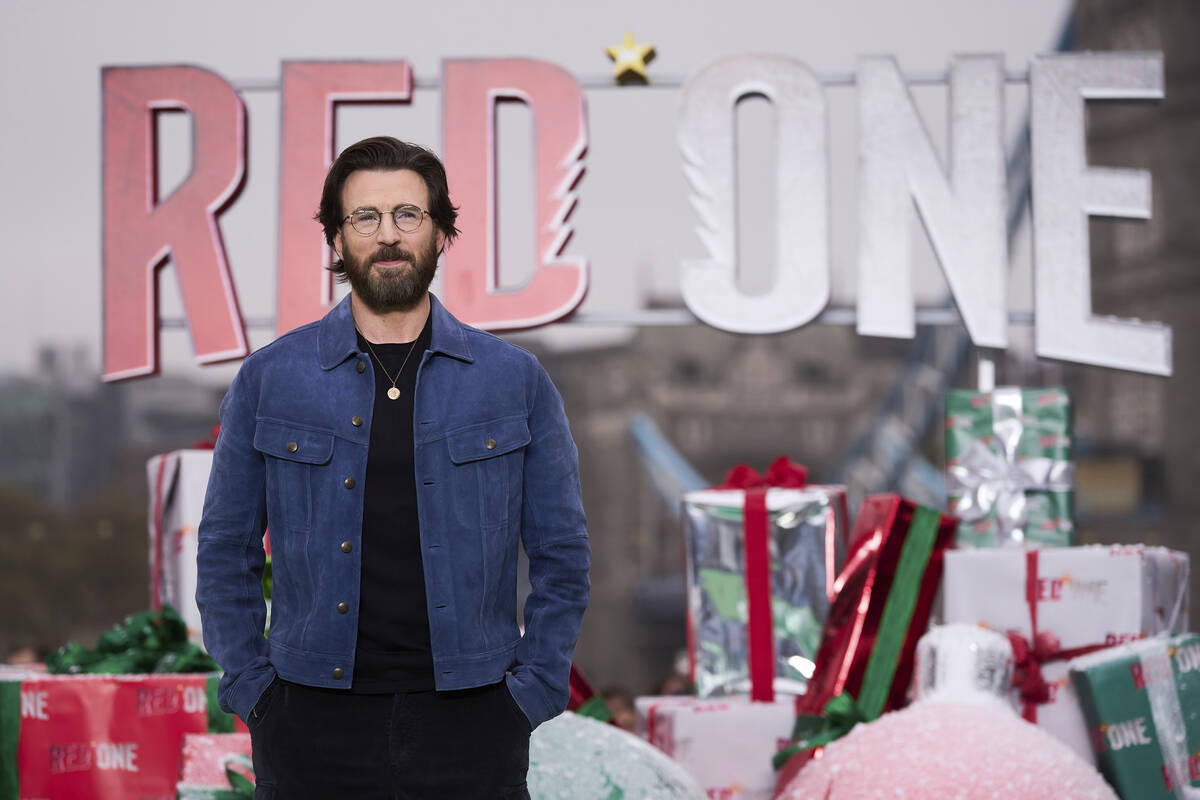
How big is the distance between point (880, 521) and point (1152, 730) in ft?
2.21

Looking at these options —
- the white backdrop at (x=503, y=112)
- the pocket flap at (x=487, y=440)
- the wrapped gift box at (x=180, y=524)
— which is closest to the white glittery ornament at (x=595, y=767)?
the pocket flap at (x=487, y=440)

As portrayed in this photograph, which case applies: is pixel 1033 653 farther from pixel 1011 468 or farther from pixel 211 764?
pixel 211 764

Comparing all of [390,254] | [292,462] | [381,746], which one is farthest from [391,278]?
[381,746]

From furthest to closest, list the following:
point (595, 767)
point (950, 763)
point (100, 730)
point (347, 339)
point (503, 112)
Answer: point (503, 112)
point (100, 730)
point (595, 767)
point (950, 763)
point (347, 339)

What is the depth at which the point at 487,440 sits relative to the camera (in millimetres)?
1465

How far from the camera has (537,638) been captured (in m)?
1.46

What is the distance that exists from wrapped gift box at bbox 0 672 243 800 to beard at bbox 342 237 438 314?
1.30 m

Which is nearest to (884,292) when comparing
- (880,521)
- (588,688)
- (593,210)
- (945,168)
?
(945,168)

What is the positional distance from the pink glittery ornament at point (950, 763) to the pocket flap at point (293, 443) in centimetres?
106

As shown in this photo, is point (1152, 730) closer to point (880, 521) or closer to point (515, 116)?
point (880, 521)

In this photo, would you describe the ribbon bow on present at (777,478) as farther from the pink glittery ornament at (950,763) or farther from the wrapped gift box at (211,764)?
the wrapped gift box at (211,764)

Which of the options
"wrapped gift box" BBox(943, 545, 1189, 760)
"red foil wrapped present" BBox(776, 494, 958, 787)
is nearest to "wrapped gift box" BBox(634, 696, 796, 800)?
"red foil wrapped present" BBox(776, 494, 958, 787)

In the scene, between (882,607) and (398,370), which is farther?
(882,607)

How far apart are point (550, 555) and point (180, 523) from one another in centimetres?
171
